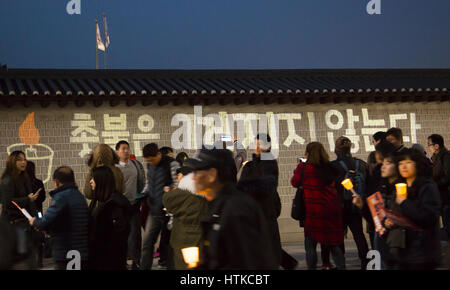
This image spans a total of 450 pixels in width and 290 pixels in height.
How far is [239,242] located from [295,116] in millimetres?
10814

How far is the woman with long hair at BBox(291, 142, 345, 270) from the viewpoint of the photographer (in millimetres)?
7395

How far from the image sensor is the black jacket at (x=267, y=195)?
21.7ft

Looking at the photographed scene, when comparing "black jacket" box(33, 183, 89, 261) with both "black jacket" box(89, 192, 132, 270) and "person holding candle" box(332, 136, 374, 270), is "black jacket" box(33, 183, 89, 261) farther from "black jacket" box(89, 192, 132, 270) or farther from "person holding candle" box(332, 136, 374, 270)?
"person holding candle" box(332, 136, 374, 270)

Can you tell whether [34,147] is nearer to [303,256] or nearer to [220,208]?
[303,256]

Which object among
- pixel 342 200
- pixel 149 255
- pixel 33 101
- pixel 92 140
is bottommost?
pixel 149 255

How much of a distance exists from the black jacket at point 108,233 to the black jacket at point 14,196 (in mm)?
2642

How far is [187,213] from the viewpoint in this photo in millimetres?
6246

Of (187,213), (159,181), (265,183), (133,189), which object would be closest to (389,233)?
(265,183)

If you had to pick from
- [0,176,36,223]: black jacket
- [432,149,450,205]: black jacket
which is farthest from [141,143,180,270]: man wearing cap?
[432,149,450,205]: black jacket

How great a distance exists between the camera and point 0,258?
318 centimetres

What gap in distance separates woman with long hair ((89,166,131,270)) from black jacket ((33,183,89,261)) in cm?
13

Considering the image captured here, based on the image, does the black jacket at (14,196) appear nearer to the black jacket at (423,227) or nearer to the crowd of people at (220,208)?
the crowd of people at (220,208)
